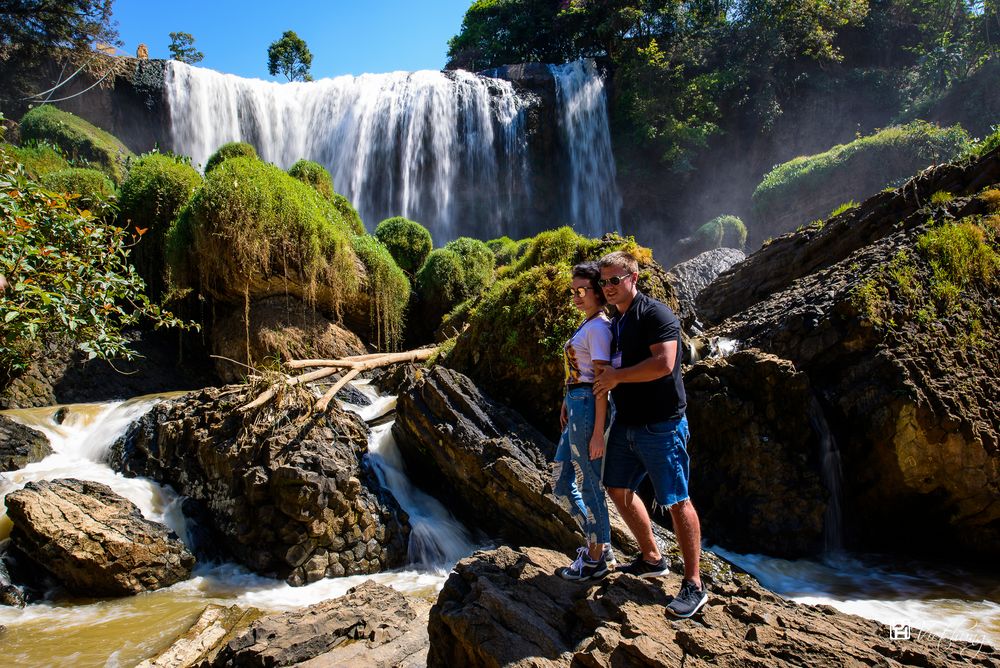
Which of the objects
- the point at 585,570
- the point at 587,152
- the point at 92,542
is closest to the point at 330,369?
the point at 92,542

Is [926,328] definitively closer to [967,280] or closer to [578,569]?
[967,280]

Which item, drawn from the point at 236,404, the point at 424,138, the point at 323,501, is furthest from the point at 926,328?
the point at 424,138

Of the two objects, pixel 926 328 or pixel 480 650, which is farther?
pixel 926 328

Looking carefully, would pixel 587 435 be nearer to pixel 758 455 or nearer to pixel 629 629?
pixel 629 629

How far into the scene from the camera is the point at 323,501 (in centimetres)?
538

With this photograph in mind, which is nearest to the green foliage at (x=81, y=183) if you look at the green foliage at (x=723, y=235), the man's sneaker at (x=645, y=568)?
the man's sneaker at (x=645, y=568)

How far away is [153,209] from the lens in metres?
9.98

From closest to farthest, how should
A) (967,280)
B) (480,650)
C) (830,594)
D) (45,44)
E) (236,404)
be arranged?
(480,650) → (830,594) → (236,404) → (967,280) → (45,44)

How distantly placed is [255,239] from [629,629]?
8429 mm

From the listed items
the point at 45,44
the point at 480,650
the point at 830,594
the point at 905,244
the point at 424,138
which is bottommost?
the point at 830,594

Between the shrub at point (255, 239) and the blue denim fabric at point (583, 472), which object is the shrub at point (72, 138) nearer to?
the shrub at point (255, 239)

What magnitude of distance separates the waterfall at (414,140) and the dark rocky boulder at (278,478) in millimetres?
14361

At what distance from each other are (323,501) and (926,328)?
6573mm

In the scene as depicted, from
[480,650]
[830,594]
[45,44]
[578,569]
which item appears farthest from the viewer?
[45,44]
